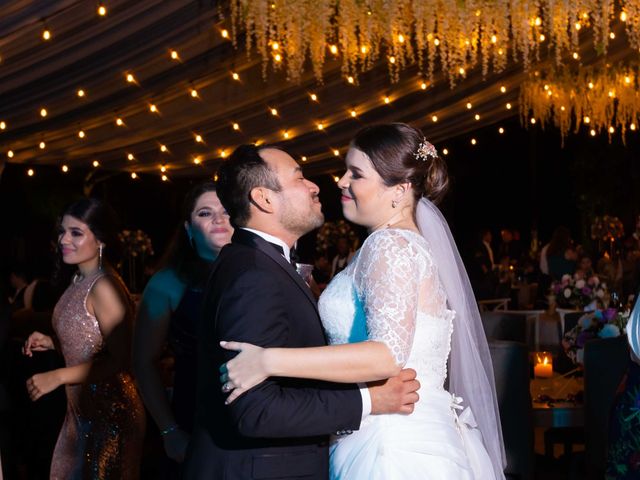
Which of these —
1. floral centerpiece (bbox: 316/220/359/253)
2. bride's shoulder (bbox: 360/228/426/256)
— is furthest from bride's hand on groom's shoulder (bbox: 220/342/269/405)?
floral centerpiece (bbox: 316/220/359/253)

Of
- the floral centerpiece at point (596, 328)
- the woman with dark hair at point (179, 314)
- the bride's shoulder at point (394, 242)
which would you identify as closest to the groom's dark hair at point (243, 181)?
the bride's shoulder at point (394, 242)

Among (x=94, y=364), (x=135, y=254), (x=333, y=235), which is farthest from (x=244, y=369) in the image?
(x=333, y=235)

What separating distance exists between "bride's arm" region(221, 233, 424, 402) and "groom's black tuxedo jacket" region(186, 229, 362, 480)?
45mm

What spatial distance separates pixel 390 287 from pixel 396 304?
0.05m

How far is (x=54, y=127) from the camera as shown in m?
7.02

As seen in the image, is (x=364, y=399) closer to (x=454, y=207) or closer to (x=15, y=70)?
(x=15, y=70)

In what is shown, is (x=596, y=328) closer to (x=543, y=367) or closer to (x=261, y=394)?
(x=543, y=367)

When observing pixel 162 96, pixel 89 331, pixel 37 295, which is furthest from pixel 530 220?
pixel 89 331

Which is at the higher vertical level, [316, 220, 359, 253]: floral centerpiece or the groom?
[316, 220, 359, 253]: floral centerpiece

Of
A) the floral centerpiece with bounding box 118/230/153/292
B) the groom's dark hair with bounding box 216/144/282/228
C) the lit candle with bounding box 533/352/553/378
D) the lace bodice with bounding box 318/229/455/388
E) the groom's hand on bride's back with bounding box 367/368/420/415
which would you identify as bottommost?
the lit candle with bounding box 533/352/553/378

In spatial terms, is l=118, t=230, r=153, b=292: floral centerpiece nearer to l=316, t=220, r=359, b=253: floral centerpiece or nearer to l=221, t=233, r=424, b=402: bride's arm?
l=316, t=220, r=359, b=253: floral centerpiece

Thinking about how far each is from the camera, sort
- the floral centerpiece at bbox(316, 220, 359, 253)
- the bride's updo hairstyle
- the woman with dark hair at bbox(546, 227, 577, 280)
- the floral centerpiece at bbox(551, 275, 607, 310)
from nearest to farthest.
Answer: the bride's updo hairstyle → the floral centerpiece at bbox(551, 275, 607, 310) → the woman with dark hair at bbox(546, 227, 577, 280) → the floral centerpiece at bbox(316, 220, 359, 253)

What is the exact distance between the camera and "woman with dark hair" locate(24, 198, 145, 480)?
326 centimetres

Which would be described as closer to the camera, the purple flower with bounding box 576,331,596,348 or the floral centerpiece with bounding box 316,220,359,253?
the purple flower with bounding box 576,331,596,348
